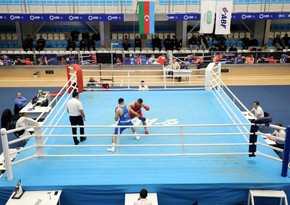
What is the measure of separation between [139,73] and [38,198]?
42.7ft

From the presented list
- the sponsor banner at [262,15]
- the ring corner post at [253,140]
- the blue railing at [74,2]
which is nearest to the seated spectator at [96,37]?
the blue railing at [74,2]

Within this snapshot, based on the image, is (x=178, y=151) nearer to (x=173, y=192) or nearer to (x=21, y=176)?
(x=173, y=192)

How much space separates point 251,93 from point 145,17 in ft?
20.2

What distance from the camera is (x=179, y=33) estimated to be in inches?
858

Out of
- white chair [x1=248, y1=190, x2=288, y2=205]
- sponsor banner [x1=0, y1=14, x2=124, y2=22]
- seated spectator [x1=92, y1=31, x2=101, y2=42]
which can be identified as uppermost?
sponsor banner [x1=0, y1=14, x2=124, y2=22]

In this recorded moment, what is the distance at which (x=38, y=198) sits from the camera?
5094mm

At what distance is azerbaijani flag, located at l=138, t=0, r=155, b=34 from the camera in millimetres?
13812

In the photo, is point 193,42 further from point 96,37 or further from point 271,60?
point 96,37

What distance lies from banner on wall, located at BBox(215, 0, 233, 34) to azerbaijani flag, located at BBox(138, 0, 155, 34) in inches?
120

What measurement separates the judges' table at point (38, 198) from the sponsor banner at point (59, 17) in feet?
46.8

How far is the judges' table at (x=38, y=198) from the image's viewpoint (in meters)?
4.97

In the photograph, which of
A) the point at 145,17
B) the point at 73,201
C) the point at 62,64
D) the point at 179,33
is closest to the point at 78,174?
the point at 73,201

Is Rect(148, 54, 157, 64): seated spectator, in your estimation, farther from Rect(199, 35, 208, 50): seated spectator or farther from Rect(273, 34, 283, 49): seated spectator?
Rect(273, 34, 283, 49): seated spectator

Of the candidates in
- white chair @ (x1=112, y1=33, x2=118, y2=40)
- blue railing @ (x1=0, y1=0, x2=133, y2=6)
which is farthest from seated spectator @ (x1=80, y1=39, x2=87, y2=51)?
white chair @ (x1=112, y1=33, x2=118, y2=40)
